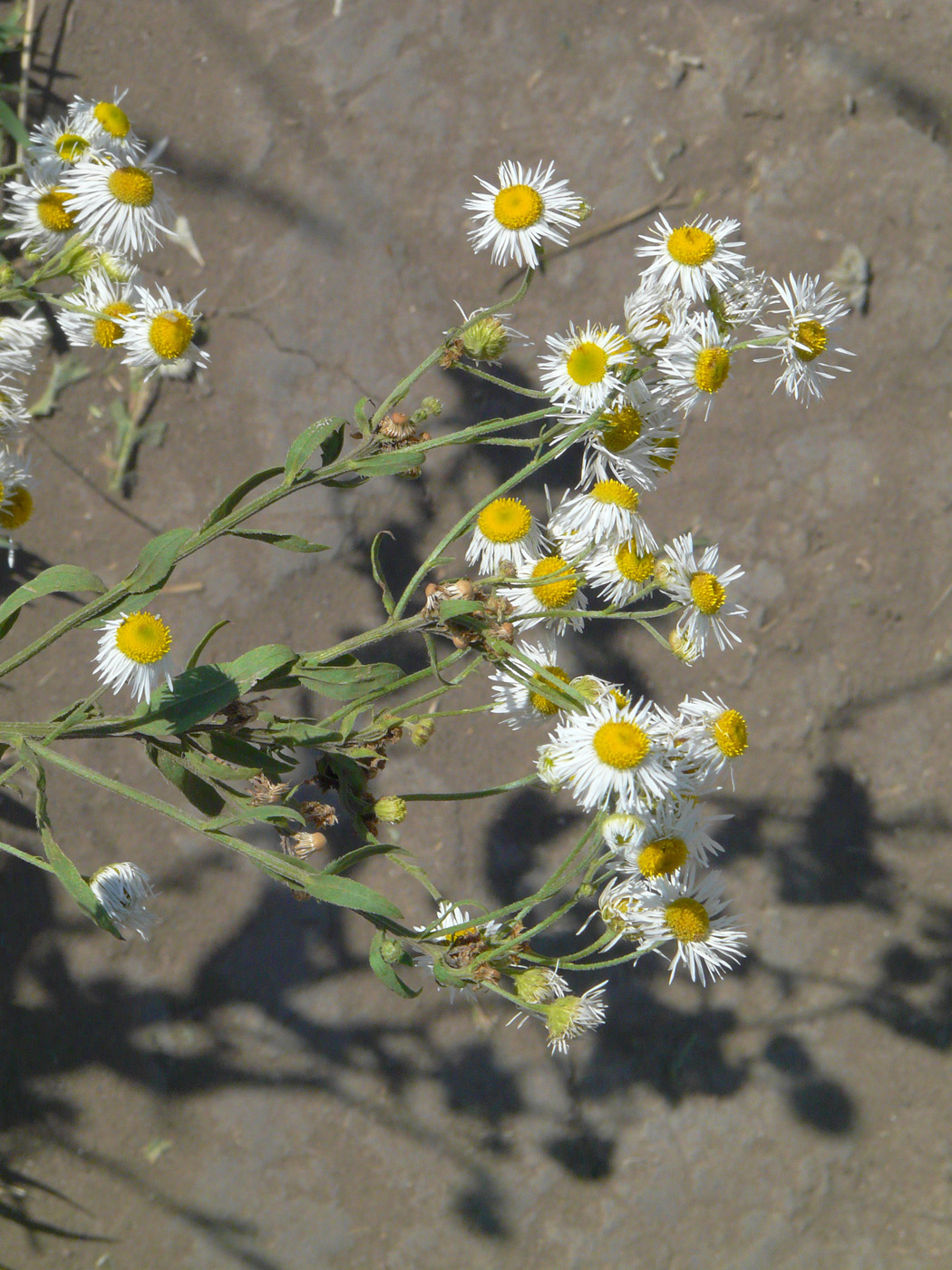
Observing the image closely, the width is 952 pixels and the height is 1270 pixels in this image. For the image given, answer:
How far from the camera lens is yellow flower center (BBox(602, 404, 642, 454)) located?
1.19 m

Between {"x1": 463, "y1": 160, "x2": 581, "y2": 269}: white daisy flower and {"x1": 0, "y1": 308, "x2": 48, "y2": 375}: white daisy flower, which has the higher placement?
{"x1": 463, "y1": 160, "x2": 581, "y2": 269}: white daisy flower

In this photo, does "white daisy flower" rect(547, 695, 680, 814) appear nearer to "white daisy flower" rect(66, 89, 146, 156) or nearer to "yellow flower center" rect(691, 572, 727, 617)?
"yellow flower center" rect(691, 572, 727, 617)

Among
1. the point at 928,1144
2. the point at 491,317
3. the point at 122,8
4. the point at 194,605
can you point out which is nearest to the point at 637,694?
the point at 194,605

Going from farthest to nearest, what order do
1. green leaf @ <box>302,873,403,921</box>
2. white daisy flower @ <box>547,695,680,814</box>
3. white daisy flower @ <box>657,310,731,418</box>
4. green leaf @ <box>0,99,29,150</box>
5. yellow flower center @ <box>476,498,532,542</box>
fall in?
green leaf @ <box>0,99,29,150</box> → yellow flower center @ <box>476,498,532,542</box> → white daisy flower @ <box>657,310,731,418</box> → white daisy flower @ <box>547,695,680,814</box> → green leaf @ <box>302,873,403,921</box>

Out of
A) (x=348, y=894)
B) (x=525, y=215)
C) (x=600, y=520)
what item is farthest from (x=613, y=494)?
(x=348, y=894)

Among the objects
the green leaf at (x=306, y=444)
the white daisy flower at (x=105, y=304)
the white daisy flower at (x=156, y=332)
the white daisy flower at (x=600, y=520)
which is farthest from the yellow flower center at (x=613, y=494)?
Answer: the white daisy flower at (x=105, y=304)

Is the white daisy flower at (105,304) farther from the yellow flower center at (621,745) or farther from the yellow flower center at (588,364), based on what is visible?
the yellow flower center at (621,745)

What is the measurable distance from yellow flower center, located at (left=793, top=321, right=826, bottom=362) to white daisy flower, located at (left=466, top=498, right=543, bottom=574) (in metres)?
0.42

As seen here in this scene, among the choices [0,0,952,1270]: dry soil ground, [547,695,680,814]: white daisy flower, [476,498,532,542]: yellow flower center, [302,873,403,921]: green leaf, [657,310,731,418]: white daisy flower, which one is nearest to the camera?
[302,873,403,921]: green leaf

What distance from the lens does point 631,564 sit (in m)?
1.28

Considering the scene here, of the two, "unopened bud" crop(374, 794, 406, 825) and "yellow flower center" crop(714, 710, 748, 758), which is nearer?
"unopened bud" crop(374, 794, 406, 825)

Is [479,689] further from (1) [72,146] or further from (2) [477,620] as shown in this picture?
(1) [72,146]

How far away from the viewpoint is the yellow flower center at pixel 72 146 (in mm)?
1325

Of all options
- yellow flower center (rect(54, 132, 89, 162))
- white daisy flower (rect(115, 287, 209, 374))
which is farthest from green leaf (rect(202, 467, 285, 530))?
yellow flower center (rect(54, 132, 89, 162))
